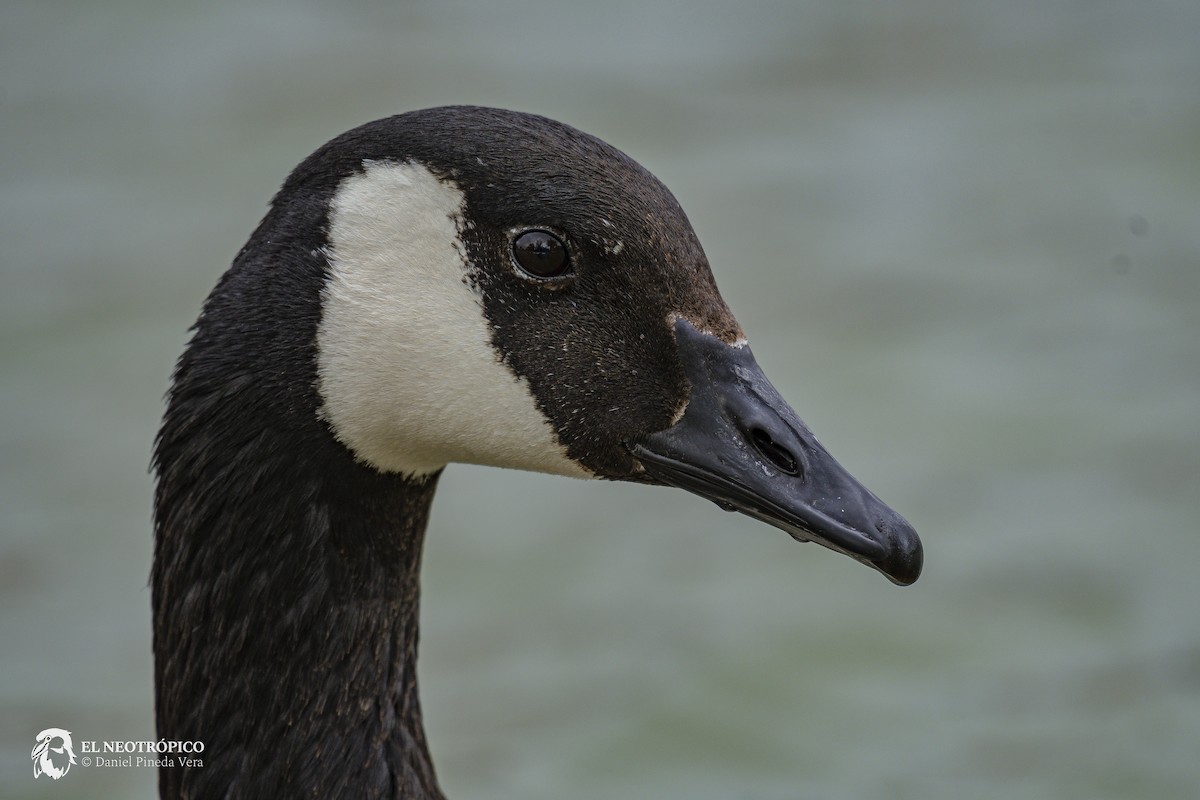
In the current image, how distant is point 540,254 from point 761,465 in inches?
20.5

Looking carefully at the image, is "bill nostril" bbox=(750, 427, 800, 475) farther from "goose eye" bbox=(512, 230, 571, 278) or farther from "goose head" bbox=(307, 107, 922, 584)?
"goose eye" bbox=(512, 230, 571, 278)

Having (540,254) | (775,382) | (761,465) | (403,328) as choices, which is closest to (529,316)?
(540,254)

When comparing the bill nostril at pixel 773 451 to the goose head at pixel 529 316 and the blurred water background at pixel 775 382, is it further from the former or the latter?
the blurred water background at pixel 775 382

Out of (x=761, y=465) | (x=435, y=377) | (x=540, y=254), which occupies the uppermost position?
(x=540, y=254)

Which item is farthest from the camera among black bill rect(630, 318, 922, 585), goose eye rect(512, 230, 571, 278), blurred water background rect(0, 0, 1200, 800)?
blurred water background rect(0, 0, 1200, 800)

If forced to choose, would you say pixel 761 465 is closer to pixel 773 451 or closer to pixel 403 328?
pixel 773 451

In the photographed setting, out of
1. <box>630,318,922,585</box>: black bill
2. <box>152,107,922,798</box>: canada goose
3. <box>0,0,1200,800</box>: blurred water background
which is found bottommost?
<box>630,318,922,585</box>: black bill

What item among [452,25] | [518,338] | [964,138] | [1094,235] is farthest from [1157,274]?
[518,338]

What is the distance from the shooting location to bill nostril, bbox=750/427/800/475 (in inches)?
108

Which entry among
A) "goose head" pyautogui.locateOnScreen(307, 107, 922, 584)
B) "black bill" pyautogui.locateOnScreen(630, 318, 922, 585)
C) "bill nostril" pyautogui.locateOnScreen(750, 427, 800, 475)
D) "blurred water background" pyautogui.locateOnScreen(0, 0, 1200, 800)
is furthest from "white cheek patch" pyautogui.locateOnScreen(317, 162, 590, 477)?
"blurred water background" pyautogui.locateOnScreen(0, 0, 1200, 800)

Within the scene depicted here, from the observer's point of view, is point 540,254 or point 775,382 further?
point 775,382

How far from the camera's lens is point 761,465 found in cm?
275

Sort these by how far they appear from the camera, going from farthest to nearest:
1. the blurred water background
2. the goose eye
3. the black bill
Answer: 1. the blurred water background
2. the goose eye
3. the black bill

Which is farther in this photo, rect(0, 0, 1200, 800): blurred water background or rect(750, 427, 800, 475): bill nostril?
rect(0, 0, 1200, 800): blurred water background
